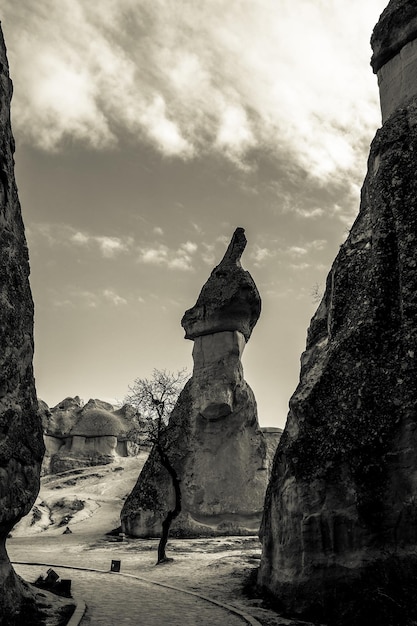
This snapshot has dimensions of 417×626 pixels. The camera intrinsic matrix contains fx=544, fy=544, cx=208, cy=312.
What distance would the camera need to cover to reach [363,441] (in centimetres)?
932

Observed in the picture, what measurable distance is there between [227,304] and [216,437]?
598 centimetres

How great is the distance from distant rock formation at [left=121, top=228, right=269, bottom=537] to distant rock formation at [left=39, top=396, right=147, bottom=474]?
611 inches

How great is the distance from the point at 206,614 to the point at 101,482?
24.7m

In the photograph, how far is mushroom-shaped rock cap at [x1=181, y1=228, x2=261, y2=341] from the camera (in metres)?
25.1

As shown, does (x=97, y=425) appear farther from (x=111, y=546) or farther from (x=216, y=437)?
(x=111, y=546)

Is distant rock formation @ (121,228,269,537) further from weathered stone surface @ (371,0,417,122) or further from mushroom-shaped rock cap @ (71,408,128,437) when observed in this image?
mushroom-shaped rock cap @ (71,408,128,437)

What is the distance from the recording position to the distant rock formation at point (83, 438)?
39.1 meters

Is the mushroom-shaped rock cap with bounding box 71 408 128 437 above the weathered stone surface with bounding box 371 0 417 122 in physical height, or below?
below

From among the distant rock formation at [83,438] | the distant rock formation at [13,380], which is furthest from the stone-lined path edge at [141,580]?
the distant rock formation at [83,438]

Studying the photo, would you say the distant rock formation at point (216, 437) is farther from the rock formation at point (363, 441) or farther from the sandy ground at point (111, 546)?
the rock formation at point (363, 441)

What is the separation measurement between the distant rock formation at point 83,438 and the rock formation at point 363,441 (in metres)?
29.4

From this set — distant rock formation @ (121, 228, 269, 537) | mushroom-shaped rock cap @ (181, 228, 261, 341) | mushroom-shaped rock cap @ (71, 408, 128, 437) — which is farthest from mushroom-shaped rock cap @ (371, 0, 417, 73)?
mushroom-shaped rock cap @ (71, 408, 128, 437)

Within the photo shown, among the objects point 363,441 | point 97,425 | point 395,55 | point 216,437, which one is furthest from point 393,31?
point 97,425

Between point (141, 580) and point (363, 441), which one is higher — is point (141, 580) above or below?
below
